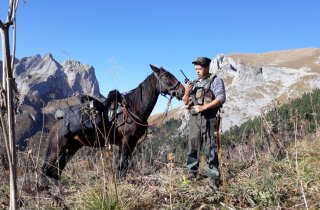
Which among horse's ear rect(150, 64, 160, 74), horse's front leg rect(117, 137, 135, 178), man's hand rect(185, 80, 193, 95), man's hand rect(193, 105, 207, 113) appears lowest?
horse's front leg rect(117, 137, 135, 178)

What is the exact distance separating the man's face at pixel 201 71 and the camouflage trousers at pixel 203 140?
0.62 metres

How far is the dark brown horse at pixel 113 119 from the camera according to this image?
21.0 ft

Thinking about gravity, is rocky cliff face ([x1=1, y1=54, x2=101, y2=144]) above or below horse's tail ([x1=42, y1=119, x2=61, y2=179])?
above

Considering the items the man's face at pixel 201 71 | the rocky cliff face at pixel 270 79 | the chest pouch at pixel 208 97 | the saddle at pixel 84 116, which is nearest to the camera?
the chest pouch at pixel 208 97

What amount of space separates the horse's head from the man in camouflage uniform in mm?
940

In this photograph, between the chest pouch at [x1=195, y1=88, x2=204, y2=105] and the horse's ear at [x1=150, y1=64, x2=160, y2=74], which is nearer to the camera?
the chest pouch at [x1=195, y1=88, x2=204, y2=105]

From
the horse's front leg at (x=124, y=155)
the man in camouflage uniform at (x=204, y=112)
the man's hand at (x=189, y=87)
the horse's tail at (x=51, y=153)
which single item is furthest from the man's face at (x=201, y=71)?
the horse's tail at (x=51, y=153)

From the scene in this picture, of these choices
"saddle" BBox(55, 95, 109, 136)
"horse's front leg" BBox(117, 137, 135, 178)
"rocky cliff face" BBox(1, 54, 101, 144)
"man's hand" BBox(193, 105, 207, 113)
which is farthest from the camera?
"saddle" BBox(55, 95, 109, 136)

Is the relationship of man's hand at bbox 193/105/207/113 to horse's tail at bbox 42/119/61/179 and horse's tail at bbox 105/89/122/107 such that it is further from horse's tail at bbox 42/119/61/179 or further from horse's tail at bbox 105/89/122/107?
horse's tail at bbox 42/119/61/179

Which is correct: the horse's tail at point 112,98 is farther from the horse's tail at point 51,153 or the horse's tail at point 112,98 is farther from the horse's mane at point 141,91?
the horse's tail at point 51,153

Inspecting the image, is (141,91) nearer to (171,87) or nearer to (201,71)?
(171,87)

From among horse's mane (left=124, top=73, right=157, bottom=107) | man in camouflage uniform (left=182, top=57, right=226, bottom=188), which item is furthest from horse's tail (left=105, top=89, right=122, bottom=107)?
man in camouflage uniform (left=182, top=57, right=226, bottom=188)

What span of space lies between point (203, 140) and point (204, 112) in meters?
0.46

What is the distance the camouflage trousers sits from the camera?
207 inches
